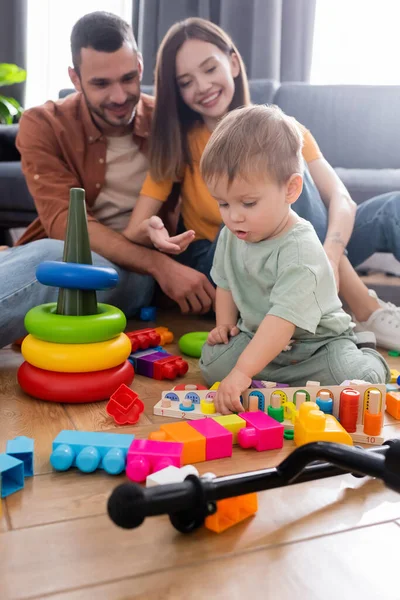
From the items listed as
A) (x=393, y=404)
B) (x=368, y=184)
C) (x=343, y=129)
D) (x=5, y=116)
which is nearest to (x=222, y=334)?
(x=393, y=404)

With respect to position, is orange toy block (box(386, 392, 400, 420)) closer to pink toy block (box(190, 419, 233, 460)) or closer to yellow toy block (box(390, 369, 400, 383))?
yellow toy block (box(390, 369, 400, 383))

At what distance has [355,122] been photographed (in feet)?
8.75

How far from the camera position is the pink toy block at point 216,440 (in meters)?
0.90

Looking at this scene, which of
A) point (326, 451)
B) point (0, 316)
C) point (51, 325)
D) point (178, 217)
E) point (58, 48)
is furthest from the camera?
point (58, 48)

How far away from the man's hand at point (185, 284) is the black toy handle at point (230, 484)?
0.87 metres

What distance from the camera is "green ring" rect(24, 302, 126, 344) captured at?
3.72 feet

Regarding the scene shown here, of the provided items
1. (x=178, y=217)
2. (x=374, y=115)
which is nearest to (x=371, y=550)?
(x=178, y=217)

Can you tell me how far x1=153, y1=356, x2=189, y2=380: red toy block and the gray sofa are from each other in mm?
1582

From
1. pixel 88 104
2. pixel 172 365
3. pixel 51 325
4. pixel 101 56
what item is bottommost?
pixel 172 365

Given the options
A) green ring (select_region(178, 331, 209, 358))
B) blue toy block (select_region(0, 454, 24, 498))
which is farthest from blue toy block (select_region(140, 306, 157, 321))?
blue toy block (select_region(0, 454, 24, 498))

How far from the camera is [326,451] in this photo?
67 cm

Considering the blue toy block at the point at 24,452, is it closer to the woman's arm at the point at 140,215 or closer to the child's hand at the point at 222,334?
the child's hand at the point at 222,334

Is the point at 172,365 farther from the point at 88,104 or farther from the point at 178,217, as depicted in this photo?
the point at 88,104

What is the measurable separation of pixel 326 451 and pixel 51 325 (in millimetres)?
634
